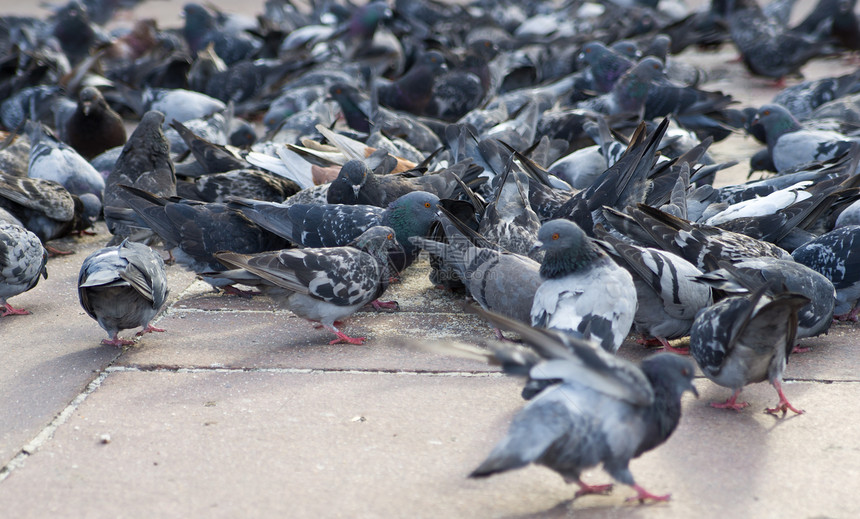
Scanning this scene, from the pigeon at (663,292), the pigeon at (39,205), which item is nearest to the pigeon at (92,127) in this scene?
the pigeon at (39,205)

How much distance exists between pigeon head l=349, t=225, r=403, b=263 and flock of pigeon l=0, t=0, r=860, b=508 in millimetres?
20

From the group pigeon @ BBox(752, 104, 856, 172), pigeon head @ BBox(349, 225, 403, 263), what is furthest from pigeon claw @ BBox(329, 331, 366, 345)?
pigeon @ BBox(752, 104, 856, 172)

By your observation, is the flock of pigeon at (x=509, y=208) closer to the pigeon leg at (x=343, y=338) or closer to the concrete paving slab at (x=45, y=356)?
the pigeon leg at (x=343, y=338)

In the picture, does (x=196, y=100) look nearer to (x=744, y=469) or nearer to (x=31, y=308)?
(x=31, y=308)

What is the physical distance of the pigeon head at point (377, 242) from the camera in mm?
4453

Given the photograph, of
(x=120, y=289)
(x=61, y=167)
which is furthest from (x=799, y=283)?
(x=61, y=167)

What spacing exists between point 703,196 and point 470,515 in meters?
3.58

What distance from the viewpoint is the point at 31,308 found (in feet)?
15.5

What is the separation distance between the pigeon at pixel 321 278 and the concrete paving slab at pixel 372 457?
53cm

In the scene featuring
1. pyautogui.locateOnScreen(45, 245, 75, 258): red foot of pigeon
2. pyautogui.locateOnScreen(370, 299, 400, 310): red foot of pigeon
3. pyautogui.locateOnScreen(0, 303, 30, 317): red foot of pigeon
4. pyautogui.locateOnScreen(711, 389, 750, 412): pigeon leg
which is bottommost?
pyautogui.locateOnScreen(45, 245, 75, 258): red foot of pigeon

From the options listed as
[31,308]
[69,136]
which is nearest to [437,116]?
[69,136]

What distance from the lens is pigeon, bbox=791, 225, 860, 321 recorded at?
4227 millimetres

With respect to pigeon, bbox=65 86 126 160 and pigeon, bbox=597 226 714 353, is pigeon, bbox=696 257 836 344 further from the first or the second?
pigeon, bbox=65 86 126 160

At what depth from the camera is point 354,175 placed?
17.8 ft
